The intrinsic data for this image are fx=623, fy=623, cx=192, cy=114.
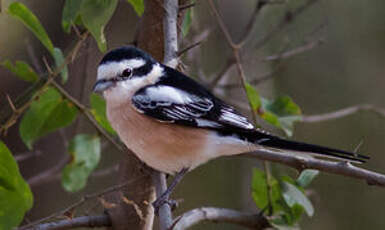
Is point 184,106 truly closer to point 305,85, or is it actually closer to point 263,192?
point 263,192

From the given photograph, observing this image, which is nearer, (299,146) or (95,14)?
(95,14)

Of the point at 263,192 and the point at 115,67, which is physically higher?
the point at 115,67

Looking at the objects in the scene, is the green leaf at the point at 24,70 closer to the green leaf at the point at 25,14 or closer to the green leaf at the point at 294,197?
the green leaf at the point at 25,14

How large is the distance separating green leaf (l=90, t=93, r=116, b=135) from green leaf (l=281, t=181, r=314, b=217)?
0.95 m

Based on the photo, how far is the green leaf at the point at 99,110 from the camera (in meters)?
3.25

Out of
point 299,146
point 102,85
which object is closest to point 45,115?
point 102,85

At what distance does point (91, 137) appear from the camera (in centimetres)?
351

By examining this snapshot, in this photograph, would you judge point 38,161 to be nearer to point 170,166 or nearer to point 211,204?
point 211,204

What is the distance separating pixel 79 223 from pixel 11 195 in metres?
0.54

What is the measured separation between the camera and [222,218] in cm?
312

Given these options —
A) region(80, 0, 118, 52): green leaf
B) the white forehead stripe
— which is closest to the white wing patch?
the white forehead stripe

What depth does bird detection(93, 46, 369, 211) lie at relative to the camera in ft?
9.70

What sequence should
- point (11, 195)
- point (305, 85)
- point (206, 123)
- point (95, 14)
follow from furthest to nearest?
point (305, 85)
point (206, 123)
point (95, 14)
point (11, 195)

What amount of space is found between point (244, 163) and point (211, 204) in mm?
606
